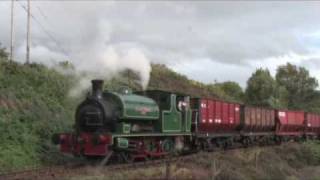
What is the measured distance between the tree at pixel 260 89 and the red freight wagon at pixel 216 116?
4083 cm

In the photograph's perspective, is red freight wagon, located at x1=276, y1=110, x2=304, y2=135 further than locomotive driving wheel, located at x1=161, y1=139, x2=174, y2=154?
Yes

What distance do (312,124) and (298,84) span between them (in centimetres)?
4333

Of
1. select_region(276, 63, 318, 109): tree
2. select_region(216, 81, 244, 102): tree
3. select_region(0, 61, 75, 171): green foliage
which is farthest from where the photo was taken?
select_region(276, 63, 318, 109): tree

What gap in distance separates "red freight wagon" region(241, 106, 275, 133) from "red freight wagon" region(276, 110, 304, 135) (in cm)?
87

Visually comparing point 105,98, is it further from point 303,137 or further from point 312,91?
point 312,91

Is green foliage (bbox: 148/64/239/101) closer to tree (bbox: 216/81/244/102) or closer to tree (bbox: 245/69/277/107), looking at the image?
tree (bbox: 245/69/277/107)

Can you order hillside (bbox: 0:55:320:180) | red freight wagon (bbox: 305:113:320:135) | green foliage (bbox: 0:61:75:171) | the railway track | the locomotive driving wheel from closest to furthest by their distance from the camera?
1. the railway track
2. hillside (bbox: 0:55:320:180)
3. green foliage (bbox: 0:61:75:171)
4. the locomotive driving wheel
5. red freight wagon (bbox: 305:113:320:135)

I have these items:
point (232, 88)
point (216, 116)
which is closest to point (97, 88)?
point (216, 116)

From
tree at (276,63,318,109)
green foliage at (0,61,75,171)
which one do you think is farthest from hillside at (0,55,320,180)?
tree at (276,63,318,109)

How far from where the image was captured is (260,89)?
249 ft

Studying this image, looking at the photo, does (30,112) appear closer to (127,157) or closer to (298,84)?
(127,157)

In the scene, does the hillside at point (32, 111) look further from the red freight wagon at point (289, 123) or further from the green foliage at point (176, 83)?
the green foliage at point (176, 83)

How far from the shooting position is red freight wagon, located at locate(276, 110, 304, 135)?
41.8 m

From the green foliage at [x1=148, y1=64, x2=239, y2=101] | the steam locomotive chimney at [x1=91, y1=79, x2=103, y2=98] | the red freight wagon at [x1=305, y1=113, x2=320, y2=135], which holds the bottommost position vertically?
the red freight wagon at [x1=305, y1=113, x2=320, y2=135]
